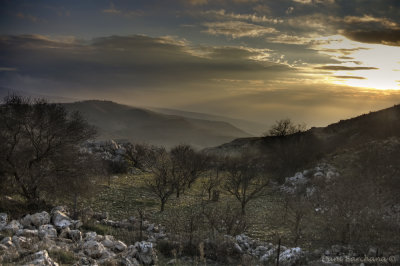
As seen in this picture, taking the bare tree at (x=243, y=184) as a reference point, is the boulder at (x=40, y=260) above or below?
above

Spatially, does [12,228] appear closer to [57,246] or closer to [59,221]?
[59,221]

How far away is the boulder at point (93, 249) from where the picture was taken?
12164 millimetres

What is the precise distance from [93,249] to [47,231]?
135 inches

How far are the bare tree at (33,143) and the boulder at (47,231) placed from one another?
25.8 ft

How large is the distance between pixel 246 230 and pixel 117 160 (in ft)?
106

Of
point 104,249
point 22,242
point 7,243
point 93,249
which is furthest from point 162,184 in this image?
point 7,243

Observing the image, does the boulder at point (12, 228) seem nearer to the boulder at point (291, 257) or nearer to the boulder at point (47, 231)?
the boulder at point (47, 231)

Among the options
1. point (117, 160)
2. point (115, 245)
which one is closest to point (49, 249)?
point (115, 245)

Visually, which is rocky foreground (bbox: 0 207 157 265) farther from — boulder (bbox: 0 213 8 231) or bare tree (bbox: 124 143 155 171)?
bare tree (bbox: 124 143 155 171)

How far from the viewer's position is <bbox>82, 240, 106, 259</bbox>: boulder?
12164 millimetres

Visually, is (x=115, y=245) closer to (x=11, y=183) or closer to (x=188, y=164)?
(x=11, y=183)

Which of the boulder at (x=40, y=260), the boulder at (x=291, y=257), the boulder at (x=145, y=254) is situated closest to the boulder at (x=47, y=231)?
the boulder at (x=40, y=260)

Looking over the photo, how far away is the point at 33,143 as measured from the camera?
934 inches

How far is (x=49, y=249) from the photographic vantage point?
38.3ft
